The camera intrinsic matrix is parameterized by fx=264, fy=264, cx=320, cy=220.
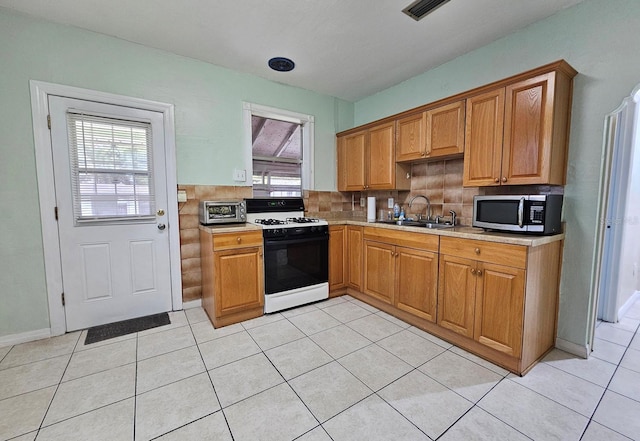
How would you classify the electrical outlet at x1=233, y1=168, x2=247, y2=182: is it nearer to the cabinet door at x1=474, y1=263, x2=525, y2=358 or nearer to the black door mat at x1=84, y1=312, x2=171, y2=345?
the black door mat at x1=84, y1=312, x2=171, y2=345

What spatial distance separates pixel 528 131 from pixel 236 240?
2.53 metres

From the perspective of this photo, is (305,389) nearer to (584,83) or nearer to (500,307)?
(500,307)

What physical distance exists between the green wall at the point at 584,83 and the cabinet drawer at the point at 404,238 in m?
0.98

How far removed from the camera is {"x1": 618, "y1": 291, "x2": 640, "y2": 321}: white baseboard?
270 cm

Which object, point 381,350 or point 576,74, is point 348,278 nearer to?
point 381,350

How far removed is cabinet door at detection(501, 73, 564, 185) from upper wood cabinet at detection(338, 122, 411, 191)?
1151 millimetres

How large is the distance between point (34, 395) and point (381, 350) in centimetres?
228

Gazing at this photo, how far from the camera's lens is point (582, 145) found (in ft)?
6.42

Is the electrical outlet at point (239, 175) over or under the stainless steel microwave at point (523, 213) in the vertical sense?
over

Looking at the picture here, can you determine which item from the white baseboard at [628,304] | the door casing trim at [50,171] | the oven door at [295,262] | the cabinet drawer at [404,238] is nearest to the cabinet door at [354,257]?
the cabinet drawer at [404,238]

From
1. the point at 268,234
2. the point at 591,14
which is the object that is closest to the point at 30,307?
the point at 268,234

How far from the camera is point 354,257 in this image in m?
3.17

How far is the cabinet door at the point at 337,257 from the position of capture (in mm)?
3146

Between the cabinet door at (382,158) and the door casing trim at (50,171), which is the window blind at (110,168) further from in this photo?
the cabinet door at (382,158)
